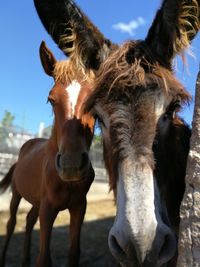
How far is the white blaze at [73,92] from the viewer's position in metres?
4.37

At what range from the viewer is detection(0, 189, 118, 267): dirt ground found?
22.5ft

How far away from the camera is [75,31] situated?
140 inches

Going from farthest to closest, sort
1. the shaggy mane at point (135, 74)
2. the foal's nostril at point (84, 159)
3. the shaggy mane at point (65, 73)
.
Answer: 1. the shaggy mane at point (65, 73)
2. the foal's nostril at point (84, 159)
3. the shaggy mane at point (135, 74)

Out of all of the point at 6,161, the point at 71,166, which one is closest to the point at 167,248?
the point at 71,166

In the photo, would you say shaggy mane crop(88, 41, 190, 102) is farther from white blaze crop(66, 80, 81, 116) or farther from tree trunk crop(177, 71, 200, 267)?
white blaze crop(66, 80, 81, 116)

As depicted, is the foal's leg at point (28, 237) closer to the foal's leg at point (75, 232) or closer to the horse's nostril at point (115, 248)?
the foal's leg at point (75, 232)

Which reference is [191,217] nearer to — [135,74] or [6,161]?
[135,74]

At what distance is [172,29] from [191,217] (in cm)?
162

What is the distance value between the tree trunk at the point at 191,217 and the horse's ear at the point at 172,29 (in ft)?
3.53

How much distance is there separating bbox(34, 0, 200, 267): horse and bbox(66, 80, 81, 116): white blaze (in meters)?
0.68

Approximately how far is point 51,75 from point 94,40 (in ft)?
5.25

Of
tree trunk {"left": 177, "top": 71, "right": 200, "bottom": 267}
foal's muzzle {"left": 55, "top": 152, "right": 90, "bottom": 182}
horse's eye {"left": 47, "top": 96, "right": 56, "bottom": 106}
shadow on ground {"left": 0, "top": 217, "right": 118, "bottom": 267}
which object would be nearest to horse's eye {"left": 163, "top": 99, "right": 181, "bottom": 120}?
tree trunk {"left": 177, "top": 71, "right": 200, "bottom": 267}

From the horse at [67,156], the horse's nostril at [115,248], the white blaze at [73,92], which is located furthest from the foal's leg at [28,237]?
the horse's nostril at [115,248]

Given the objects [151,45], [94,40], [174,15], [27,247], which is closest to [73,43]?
[94,40]
